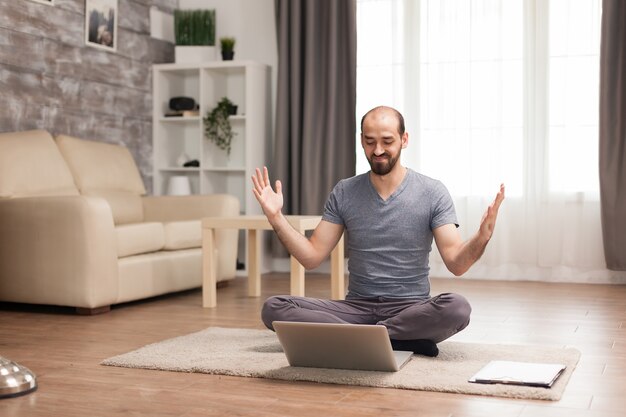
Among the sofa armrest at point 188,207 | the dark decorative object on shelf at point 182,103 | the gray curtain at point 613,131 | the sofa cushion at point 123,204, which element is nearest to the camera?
the sofa cushion at point 123,204

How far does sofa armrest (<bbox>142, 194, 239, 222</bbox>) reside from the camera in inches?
211

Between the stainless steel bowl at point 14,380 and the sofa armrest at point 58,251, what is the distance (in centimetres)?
164

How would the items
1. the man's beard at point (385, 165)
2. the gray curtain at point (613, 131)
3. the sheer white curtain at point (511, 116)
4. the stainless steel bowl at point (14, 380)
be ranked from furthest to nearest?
the sheer white curtain at point (511, 116)
the gray curtain at point (613, 131)
the man's beard at point (385, 165)
the stainless steel bowl at point (14, 380)

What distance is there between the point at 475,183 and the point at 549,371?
3.21 m

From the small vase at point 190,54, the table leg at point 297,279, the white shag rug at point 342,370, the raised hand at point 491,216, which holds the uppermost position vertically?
the small vase at point 190,54

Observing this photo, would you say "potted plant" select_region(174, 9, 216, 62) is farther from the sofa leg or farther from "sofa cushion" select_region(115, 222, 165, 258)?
the sofa leg

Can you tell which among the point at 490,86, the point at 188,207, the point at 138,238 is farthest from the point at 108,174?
the point at 490,86

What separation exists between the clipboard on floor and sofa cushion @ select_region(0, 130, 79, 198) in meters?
2.76

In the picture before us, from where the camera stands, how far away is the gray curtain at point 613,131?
215 inches

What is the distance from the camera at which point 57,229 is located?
434 cm

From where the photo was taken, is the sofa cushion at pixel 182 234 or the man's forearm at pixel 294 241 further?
the sofa cushion at pixel 182 234

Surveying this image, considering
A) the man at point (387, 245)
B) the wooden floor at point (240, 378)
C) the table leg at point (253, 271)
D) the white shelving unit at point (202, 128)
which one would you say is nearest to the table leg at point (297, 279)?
the wooden floor at point (240, 378)

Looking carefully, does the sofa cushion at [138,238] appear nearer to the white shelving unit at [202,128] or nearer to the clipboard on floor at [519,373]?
the white shelving unit at [202,128]

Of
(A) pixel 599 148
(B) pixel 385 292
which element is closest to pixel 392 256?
(B) pixel 385 292
